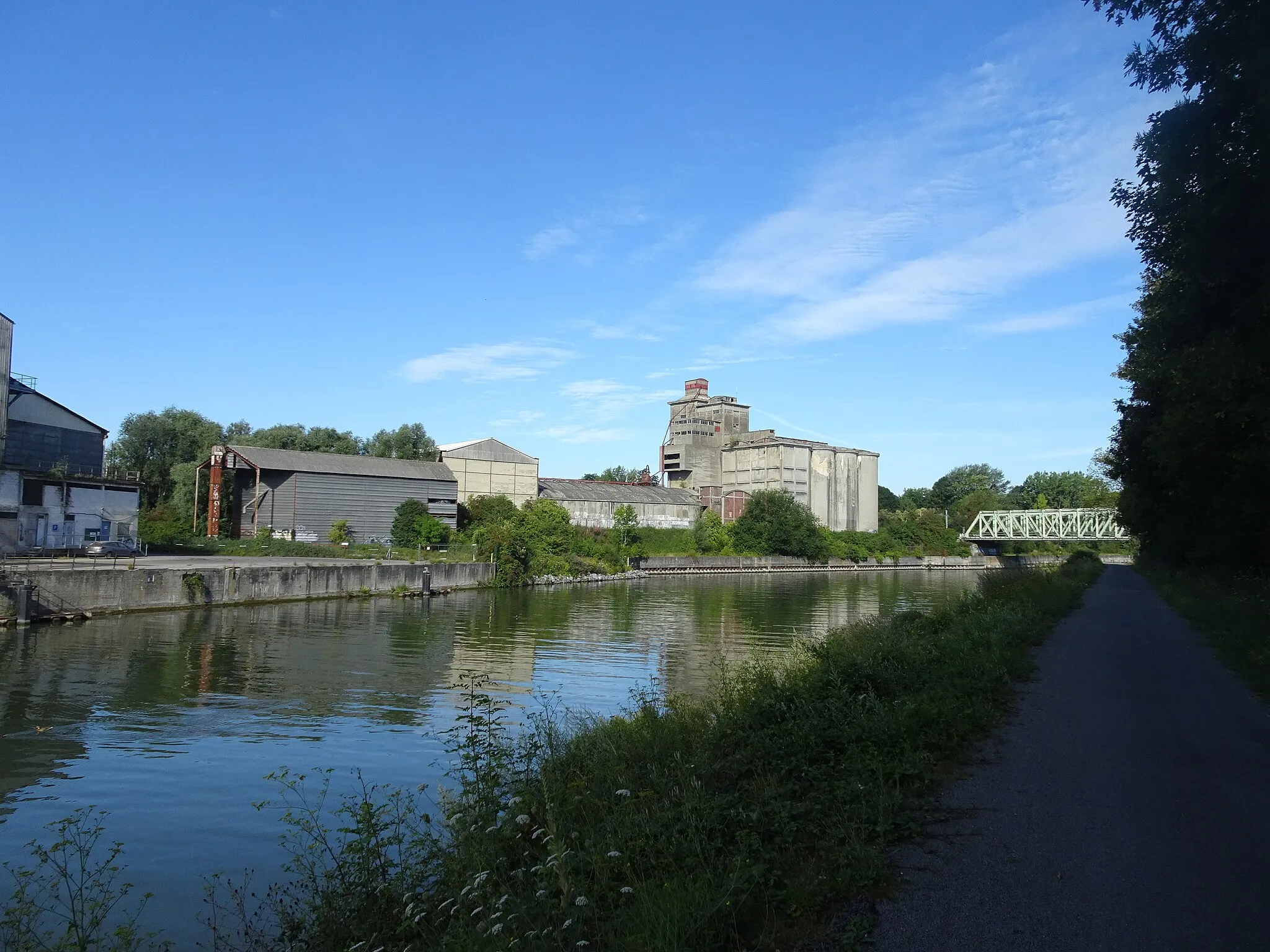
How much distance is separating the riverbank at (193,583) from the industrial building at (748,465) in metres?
55.4

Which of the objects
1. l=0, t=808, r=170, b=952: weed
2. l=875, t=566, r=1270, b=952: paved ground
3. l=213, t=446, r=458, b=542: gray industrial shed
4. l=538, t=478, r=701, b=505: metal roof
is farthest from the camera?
l=538, t=478, r=701, b=505: metal roof

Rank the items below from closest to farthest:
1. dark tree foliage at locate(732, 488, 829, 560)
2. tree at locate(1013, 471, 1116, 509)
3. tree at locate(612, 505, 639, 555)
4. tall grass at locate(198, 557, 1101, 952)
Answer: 1. tall grass at locate(198, 557, 1101, 952)
2. tree at locate(612, 505, 639, 555)
3. dark tree foliage at locate(732, 488, 829, 560)
4. tree at locate(1013, 471, 1116, 509)

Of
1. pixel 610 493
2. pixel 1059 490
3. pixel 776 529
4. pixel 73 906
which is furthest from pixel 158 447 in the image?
pixel 1059 490

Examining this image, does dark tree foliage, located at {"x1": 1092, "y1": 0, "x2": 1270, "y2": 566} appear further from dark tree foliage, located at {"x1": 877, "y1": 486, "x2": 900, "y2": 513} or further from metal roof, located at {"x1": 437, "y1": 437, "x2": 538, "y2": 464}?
dark tree foliage, located at {"x1": 877, "y1": 486, "x2": 900, "y2": 513}

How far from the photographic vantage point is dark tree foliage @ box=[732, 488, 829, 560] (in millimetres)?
97000

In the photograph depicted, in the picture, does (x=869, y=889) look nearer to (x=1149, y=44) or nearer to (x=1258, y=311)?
(x=1258, y=311)

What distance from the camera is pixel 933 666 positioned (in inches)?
570

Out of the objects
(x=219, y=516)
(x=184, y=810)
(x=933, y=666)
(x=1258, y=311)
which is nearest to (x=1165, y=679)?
(x=933, y=666)

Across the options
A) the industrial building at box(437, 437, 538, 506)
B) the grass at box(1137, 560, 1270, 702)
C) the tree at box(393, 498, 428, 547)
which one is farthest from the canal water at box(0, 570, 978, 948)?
A: the industrial building at box(437, 437, 538, 506)

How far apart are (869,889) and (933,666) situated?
8.82 m

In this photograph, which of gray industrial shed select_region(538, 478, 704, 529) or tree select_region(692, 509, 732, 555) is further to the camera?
tree select_region(692, 509, 732, 555)

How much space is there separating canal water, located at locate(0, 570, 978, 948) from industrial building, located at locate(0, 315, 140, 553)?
12937mm

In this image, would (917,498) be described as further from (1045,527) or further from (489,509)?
(489,509)

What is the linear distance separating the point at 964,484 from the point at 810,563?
83884 mm
